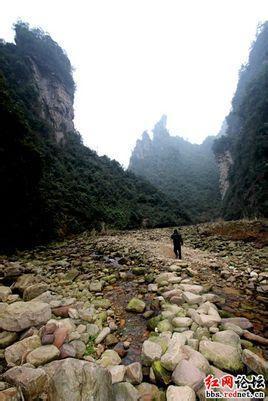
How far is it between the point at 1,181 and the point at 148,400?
35.2 feet

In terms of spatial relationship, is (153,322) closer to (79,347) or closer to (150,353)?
(150,353)

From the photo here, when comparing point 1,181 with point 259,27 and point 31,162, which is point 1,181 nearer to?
point 31,162

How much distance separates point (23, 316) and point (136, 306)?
211 centimetres

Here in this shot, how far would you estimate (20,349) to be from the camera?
114 inches

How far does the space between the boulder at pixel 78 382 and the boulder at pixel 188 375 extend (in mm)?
799

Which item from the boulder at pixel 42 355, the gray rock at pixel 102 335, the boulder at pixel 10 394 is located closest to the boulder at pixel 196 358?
the gray rock at pixel 102 335

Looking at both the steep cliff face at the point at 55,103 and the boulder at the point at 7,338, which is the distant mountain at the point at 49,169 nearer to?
the steep cliff face at the point at 55,103

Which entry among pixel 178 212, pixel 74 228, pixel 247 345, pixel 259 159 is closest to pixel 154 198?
pixel 178 212

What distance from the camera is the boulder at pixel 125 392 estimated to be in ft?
7.80

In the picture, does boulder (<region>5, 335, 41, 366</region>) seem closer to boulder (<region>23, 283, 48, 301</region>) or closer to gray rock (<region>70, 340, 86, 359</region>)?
gray rock (<region>70, 340, 86, 359</region>)

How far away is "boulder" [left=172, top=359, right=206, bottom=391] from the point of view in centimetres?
253

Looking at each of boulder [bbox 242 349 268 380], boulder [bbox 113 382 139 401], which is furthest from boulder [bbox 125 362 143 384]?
boulder [bbox 242 349 268 380]

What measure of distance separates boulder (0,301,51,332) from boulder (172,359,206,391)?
7.09ft

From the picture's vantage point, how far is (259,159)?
2420cm
